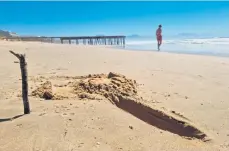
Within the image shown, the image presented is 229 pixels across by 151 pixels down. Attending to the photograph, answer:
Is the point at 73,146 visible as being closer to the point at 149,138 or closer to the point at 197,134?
the point at 149,138

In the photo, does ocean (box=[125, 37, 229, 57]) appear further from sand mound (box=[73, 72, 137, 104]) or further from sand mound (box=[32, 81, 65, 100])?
sand mound (box=[32, 81, 65, 100])

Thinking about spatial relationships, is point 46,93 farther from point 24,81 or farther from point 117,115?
point 117,115

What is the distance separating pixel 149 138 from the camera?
4.47 meters

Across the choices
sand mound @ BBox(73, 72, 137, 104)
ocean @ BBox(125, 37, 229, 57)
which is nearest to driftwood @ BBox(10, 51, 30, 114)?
sand mound @ BBox(73, 72, 137, 104)

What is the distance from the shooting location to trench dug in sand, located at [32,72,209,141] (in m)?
5.16

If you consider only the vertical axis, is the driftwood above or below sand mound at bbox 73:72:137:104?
above

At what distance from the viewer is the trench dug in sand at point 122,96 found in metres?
5.16

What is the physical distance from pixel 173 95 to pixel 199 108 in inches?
31.8

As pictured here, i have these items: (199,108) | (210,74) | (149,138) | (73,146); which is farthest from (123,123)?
(210,74)

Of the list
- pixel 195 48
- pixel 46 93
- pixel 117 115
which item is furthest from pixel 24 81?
pixel 195 48

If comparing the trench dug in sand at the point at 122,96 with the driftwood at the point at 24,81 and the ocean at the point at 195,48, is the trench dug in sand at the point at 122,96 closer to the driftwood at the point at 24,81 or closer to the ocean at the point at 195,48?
the driftwood at the point at 24,81

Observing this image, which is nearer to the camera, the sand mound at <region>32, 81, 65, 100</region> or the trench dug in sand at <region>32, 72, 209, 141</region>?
the trench dug in sand at <region>32, 72, 209, 141</region>

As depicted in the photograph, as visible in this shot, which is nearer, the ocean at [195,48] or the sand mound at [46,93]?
the sand mound at [46,93]

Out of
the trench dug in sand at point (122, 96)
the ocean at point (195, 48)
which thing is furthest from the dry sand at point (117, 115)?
the ocean at point (195, 48)
